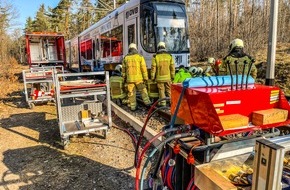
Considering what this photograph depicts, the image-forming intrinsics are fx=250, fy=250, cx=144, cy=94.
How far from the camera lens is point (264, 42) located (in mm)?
14867

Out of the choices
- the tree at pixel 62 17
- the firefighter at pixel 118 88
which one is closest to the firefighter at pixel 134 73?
the firefighter at pixel 118 88

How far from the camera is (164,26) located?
8.62m

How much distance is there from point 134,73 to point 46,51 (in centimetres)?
1023

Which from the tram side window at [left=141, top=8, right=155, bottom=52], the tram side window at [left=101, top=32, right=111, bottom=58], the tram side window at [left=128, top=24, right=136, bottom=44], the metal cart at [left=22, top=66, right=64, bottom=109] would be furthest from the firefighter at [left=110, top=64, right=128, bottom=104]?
the tram side window at [left=101, top=32, right=111, bottom=58]

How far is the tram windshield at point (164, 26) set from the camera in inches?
332

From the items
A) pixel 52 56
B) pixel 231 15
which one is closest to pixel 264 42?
pixel 231 15

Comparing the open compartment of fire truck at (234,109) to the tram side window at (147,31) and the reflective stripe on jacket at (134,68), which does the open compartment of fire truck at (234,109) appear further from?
the tram side window at (147,31)

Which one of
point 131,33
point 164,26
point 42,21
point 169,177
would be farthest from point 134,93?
point 42,21

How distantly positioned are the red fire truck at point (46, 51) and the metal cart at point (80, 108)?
10.3 m

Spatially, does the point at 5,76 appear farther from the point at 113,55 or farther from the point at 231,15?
the point at 231,15

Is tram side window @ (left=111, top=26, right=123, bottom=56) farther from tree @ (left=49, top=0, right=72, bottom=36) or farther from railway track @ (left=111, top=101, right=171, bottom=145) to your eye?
tree @ (left=49, top=0, right=72, bottom=36)

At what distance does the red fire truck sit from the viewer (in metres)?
15.0

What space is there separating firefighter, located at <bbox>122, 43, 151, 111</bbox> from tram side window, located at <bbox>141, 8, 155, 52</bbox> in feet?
4.85

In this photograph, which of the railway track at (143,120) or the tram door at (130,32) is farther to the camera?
the tram door at (130,32)
